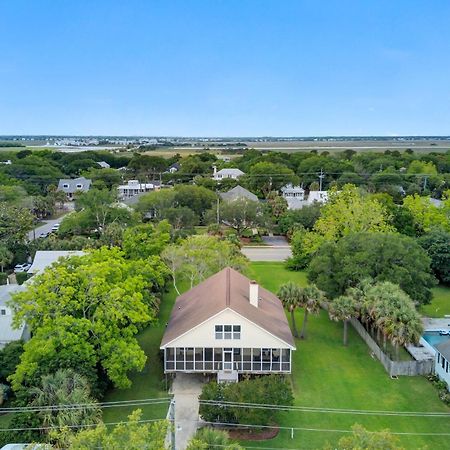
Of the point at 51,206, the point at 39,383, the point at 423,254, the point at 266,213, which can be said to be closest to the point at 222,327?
the point at 39,383

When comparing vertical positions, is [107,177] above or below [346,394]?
above

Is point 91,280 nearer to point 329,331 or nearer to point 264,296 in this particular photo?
point 264,296

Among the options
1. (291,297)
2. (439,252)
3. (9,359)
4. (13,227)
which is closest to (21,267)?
(13,227)

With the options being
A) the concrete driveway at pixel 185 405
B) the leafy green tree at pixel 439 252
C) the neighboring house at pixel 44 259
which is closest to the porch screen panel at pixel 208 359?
the concrete driveway at pixel 185 405

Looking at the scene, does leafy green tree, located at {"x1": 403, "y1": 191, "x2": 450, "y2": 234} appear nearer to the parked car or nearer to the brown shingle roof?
the brown shingle roof

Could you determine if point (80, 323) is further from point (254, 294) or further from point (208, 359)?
point (254, 294)
